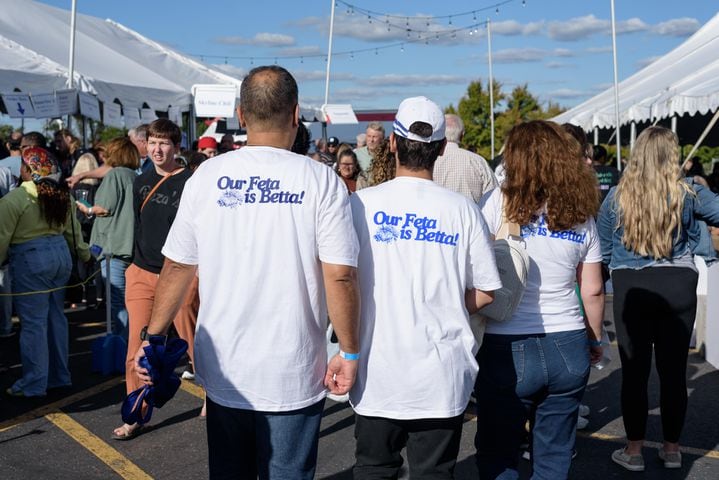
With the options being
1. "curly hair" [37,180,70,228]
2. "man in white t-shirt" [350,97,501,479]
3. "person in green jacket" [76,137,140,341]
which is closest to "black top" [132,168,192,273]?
"curly hair" [37,180,70,228]

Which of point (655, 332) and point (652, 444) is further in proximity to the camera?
point (652, 444)

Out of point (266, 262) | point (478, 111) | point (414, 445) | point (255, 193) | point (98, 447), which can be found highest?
point (478, 111)

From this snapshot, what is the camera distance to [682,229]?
461 centimetres

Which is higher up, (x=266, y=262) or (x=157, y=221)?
(x=157, y=221)

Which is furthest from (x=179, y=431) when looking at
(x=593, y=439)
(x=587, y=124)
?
(x=587, y=124)

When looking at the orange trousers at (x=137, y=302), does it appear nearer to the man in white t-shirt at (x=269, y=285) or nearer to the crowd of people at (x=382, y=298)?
the crowd of people at (x=382, y=298)

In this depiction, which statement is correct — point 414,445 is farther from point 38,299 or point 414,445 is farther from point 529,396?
point 38,299

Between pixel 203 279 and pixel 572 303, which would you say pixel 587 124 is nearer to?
pixel 572 303

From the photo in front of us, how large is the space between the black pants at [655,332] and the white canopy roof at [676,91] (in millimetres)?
5756

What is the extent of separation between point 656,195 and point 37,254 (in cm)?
436

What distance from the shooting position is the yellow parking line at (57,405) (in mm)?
5793

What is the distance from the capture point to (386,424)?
9.93 feet

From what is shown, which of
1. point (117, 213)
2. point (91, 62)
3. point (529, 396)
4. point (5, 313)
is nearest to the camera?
point (529, 396)

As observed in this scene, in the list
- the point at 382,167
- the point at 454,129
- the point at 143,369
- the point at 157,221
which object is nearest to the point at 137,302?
the point at 157,221
